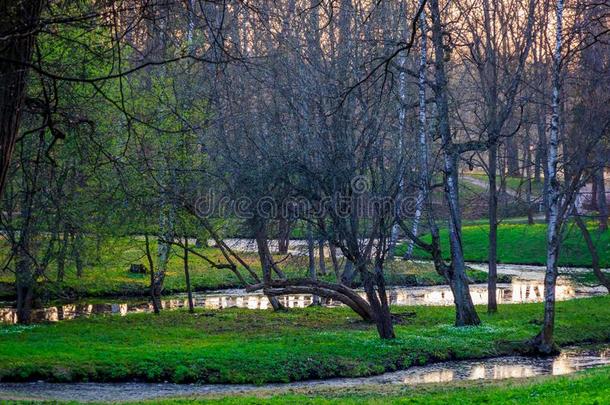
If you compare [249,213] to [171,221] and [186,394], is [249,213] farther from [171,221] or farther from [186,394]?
[186,394]

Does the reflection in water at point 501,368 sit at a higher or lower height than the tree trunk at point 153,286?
lower

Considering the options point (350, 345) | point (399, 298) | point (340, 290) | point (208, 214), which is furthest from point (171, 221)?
point (399, 298)

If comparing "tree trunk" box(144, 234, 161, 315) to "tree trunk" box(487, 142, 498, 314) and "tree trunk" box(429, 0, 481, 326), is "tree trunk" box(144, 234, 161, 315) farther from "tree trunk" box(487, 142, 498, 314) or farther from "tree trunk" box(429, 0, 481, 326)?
"tree trunk" box(487, 142, 498, 314)

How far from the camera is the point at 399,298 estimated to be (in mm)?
33188

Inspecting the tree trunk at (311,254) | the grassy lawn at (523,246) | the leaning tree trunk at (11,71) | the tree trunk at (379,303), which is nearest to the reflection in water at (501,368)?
the tree trunk at (379,303)

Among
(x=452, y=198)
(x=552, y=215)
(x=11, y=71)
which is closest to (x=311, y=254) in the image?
(x=452, y=198)

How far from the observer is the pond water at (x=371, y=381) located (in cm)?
→ 1573

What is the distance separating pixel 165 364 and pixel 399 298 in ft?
54.9

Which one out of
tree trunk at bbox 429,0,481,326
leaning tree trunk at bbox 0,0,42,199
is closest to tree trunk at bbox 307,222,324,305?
tree trunk at bbox 429,0,481,326

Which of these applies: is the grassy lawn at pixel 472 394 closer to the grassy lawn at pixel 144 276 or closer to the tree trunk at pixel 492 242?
the tree trunk at pixel 492 242

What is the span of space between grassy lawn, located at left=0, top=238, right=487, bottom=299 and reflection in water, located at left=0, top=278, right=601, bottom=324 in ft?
3.06

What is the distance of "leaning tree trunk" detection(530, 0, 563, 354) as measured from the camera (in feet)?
63.4

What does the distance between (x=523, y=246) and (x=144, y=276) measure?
880 inches

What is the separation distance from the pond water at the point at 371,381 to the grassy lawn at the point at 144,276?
29.6 feet
